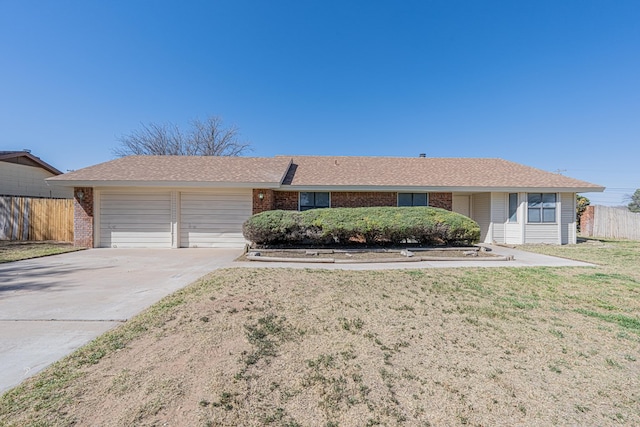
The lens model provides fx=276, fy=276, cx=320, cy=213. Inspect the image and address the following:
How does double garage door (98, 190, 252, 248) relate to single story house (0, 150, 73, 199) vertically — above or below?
below

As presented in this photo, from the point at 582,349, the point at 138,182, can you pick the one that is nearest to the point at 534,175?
the point at 582,349

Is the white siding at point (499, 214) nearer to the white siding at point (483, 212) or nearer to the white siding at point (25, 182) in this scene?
the white siding at point (483, 212)

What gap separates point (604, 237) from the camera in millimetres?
15930

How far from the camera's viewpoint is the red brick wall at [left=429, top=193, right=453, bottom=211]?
40.8ft

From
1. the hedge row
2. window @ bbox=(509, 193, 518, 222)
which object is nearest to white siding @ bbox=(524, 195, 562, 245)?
window @ bbox=(509, 193, 518, 222)

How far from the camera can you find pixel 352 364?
276cm

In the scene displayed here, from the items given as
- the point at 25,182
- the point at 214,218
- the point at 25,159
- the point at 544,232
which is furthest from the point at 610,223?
the point at 25,159

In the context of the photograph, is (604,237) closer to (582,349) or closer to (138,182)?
(582,349)

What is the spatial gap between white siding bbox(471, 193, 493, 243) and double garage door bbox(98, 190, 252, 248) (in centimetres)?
1054

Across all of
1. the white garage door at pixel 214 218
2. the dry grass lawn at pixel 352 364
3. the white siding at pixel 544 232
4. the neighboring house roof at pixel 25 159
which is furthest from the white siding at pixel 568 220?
the neighboring house roof at pixel 25 159

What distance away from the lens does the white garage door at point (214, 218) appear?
35.7ft

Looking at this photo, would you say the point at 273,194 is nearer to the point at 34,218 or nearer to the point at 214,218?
the point at 214,218

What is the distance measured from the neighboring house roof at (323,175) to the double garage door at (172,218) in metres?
0.68

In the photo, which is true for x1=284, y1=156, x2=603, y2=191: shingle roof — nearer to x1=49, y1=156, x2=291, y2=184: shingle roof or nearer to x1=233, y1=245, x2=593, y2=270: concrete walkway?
x1=49, y1=156, x2=291, y2=184: shingle roof
